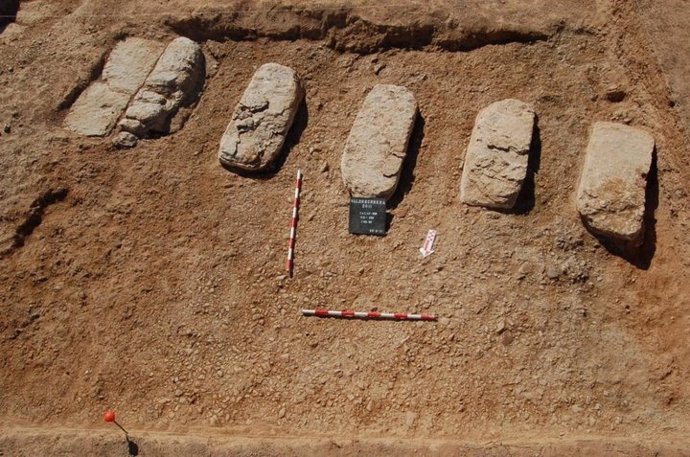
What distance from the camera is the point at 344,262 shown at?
5.55m

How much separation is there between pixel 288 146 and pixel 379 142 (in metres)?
1.03

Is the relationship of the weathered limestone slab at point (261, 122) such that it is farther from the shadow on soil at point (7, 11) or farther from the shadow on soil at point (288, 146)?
the shadow on soil at point (7, 11)

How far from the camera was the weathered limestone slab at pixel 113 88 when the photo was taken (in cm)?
640

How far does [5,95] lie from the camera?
21.7ft

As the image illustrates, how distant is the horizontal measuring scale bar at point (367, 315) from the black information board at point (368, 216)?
0.81m

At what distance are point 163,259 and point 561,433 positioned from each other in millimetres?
3914

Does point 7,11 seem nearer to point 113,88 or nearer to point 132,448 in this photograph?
point 113,88

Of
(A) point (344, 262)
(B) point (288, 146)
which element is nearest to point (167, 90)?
(B) point (288, 146)

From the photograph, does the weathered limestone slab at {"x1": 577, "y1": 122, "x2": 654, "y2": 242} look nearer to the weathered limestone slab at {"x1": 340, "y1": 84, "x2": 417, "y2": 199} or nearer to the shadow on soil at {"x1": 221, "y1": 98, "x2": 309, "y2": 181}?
the weathered limestone slab at {"x1": 340, "y1": 84, "x2": 417, "y2": 199}

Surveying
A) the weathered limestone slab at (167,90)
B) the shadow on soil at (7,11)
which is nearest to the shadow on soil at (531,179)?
the weathered limestone slab at (167,90)

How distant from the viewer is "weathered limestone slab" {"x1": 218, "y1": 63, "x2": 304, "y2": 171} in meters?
6.00

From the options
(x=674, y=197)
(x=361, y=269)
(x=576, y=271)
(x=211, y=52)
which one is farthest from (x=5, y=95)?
(x=674, y=197)

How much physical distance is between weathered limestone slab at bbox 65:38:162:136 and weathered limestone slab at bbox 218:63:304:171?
1307 millimetres

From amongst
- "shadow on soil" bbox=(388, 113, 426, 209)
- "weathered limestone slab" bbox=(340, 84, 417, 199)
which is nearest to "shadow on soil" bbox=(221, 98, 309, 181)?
"weathered limestone slab" bbox=(340, 84, 417, 199)
